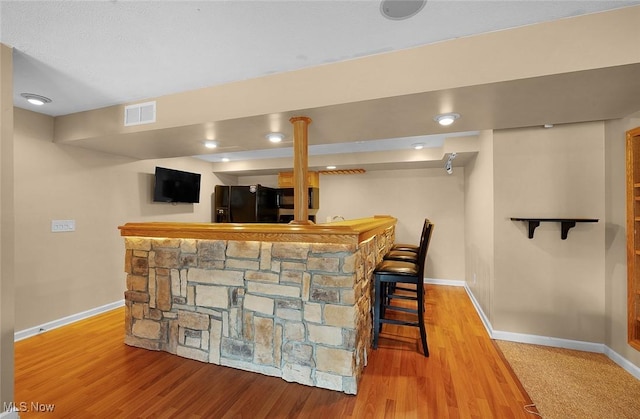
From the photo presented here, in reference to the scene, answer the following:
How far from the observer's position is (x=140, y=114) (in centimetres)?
253

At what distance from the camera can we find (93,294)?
3396 mm

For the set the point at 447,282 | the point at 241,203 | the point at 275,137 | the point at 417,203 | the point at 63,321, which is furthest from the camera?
the point at 241,203

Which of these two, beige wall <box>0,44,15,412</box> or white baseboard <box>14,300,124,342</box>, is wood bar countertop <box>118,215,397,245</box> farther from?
white baseboard <box>14,300,124,342</box>

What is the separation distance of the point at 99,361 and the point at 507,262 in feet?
12.8

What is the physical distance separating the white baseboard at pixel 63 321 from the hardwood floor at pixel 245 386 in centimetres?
16

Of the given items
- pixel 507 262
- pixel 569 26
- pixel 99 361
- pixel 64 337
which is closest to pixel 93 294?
pixel 64 337

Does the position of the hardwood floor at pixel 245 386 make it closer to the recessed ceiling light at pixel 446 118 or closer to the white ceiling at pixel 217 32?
the recessed ceiling light at pixel 446 118

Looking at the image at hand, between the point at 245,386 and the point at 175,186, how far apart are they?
3.50m

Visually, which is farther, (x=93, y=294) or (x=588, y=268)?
(x=93, y=294)

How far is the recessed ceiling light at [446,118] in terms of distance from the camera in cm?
220

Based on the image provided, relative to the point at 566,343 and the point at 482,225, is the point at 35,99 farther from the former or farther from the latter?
the point at 566,343

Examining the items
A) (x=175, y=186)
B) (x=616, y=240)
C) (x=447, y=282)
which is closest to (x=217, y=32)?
(x=175, y=186)

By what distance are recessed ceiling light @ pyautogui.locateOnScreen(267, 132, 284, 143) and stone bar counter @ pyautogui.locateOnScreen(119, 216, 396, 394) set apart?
1.09 meters

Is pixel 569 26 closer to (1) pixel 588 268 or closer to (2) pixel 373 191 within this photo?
(1) pixel 588 268
